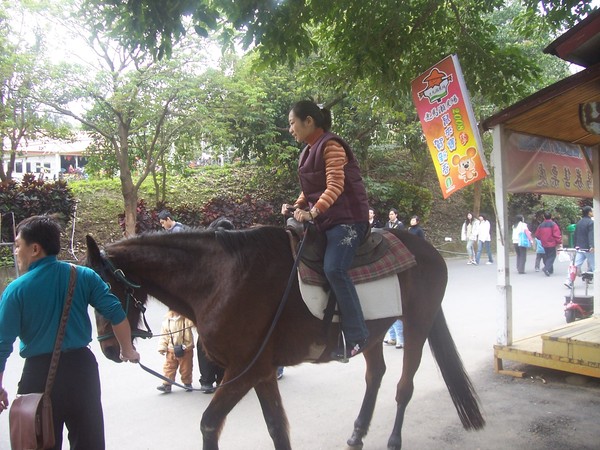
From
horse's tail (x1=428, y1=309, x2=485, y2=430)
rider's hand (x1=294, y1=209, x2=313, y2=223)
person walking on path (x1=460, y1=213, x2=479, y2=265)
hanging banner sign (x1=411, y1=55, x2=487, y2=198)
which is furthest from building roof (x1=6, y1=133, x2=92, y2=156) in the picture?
rider's hand (x1=294, y1=209, x2=313, y2=223)

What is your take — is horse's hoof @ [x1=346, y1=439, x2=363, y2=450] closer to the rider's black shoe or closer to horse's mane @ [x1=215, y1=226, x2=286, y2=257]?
the rider's black shoe

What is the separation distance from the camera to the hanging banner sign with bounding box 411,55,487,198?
16.4ft

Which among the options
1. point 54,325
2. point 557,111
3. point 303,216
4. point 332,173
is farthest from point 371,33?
point 54,325

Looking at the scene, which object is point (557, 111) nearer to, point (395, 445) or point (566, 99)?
point (566, 99)

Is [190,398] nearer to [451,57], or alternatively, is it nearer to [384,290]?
[384,290]

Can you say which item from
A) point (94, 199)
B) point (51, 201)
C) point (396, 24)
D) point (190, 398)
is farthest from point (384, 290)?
point (94, 199)

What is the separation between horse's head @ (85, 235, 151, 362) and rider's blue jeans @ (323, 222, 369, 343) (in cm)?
127

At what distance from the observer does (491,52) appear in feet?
21.9

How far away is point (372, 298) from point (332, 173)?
103 centimetres

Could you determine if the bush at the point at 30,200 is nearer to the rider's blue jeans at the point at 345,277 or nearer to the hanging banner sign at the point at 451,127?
the hanging banner sign at the point at 451,127

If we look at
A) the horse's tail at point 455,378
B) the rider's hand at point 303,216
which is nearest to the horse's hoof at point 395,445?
the horse's tail at point 455,378

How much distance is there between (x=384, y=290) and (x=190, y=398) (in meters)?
2.76

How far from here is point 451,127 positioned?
521 centimetres

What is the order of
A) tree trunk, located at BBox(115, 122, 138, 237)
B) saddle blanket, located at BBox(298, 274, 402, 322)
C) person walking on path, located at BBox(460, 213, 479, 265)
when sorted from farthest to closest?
person walking on path, located at BBox(460, 213, 479, 265) < tree trunk, located at BBox(115, 122, 138, 237) < saddle blanket, located at BBox(298, 274, 402, 322)
